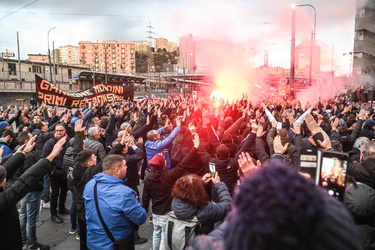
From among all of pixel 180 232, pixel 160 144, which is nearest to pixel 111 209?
pixel 180 232

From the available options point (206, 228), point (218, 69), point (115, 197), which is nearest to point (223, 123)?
point (206, 228)

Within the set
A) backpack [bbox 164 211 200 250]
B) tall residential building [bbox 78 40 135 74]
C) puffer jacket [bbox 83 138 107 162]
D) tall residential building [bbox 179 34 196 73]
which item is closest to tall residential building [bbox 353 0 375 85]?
tall residential building [bbox 179 34 196 73]

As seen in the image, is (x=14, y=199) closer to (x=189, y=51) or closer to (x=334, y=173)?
(x=334, y=173)

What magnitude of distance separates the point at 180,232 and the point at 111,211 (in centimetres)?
77

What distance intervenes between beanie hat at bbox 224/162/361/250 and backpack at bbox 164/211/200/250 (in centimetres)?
182

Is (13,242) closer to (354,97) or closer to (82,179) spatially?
(82,179)

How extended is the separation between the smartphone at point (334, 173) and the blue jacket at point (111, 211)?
1.93m

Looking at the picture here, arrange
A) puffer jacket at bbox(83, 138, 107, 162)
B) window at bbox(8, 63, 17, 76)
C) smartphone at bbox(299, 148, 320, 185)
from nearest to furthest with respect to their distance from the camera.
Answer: smartphone at bbox(299, 148, 320, 185)
puffer jacket at bbox(83, 138, 107, 162)
window at bbox(8, 63, 17, 76)

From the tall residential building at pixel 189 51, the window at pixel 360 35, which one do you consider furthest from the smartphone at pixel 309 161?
the tall residential building at pixel 189 51

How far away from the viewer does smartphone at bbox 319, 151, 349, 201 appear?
1717 mm

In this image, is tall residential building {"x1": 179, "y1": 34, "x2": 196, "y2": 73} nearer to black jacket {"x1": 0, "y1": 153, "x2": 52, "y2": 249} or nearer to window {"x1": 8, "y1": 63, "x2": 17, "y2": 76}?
window {"x1": 8, "y1": 63, "x2": 17, "y2": 76}

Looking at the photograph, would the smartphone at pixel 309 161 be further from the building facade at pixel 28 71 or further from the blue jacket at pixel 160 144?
the building facade at pixel 28 71

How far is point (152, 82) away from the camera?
7738cm

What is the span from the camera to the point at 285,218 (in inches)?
35.2
